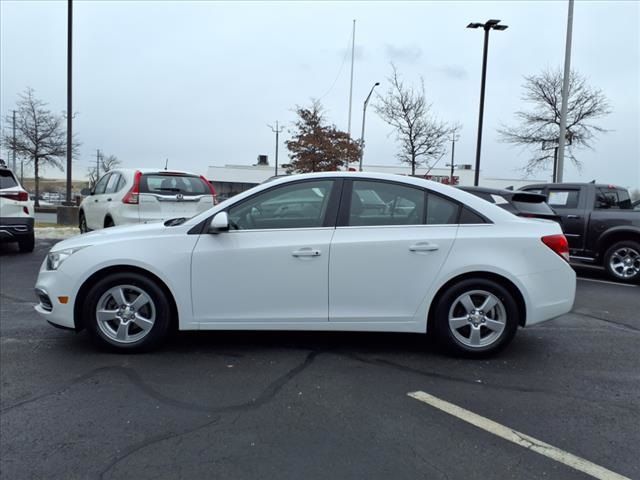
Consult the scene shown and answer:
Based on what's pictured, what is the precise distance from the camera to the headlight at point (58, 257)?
438cm

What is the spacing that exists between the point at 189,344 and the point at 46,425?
164cm

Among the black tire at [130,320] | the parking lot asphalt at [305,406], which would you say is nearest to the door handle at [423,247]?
the parking lot asphalt at [305,406]

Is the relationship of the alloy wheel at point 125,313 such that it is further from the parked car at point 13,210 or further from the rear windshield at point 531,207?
the parked car at point 13,210

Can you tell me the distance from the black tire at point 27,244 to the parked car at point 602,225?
10.1 m

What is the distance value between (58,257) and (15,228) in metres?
6.44

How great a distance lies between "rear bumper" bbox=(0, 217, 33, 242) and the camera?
9633 millimetres

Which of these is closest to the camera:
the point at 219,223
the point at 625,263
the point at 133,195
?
the point at 219,223

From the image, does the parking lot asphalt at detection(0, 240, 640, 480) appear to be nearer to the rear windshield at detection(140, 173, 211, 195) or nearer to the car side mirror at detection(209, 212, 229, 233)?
the car side mirror at detection(209, 212, 229, 233)

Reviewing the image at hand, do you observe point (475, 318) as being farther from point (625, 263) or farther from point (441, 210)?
point (625, 263)

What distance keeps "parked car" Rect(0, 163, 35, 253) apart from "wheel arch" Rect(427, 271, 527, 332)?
8.38m

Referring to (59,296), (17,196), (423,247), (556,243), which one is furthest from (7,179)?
(556,243)

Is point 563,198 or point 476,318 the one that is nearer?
point 476,318

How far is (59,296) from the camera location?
4.31m

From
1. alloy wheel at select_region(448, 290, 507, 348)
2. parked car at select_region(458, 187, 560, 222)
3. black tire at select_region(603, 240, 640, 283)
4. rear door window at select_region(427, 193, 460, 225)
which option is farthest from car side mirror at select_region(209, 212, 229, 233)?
black tire at select_region(603, 240, 640, 283)
